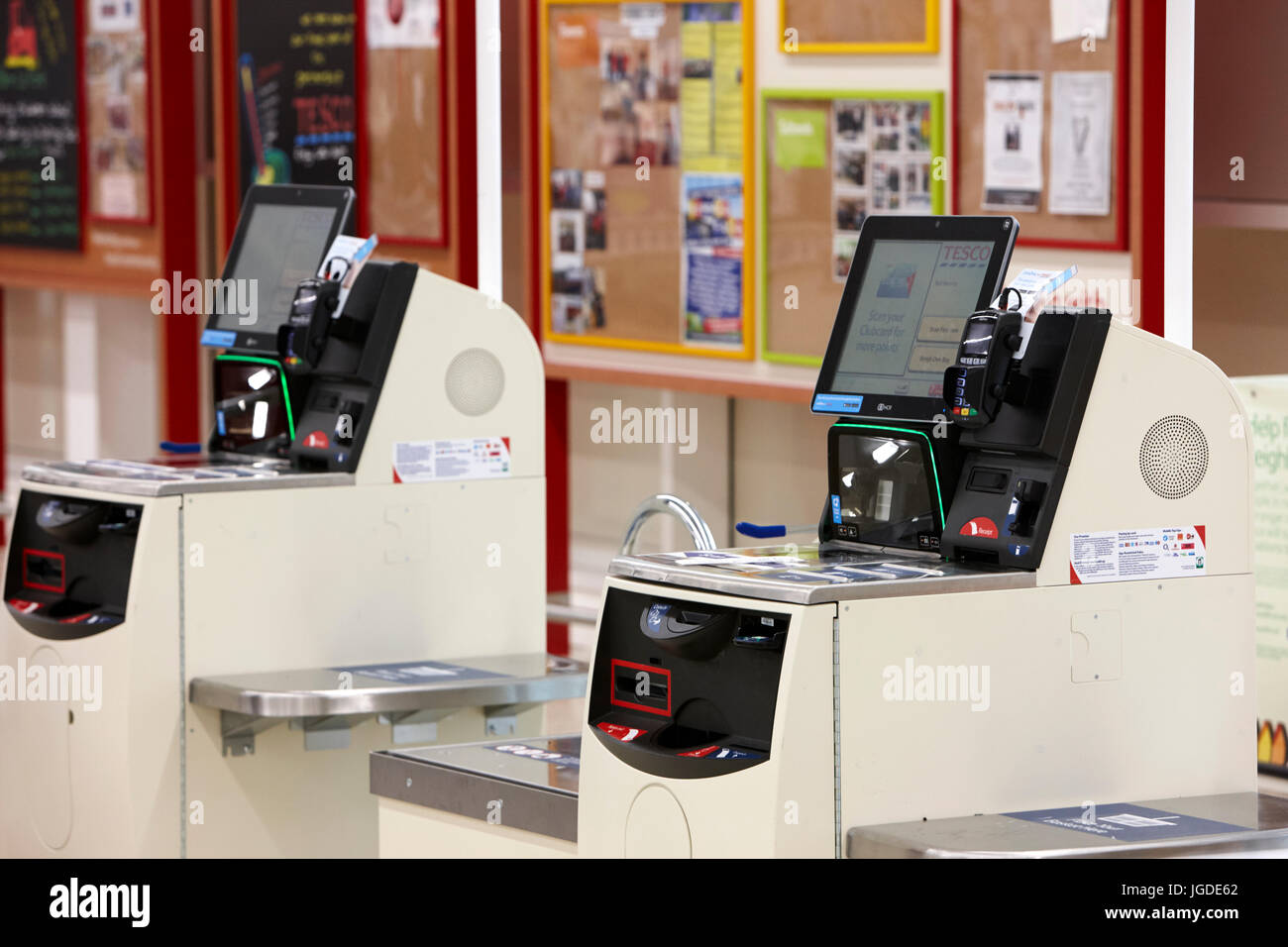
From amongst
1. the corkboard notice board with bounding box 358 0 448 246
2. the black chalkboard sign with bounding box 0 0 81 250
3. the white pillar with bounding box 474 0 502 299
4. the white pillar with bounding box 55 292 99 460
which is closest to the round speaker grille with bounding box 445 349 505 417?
the white pillar with bounding box 474 0 502 299

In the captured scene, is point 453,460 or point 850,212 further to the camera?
point 850,212

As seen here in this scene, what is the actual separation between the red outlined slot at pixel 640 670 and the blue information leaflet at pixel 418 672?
1.11 m

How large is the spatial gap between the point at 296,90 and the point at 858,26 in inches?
99.5

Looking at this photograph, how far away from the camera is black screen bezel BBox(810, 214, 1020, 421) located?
3070 millimetres

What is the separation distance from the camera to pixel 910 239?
3.24 meters

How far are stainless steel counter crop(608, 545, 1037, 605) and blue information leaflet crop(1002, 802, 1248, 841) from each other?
1.01 feet

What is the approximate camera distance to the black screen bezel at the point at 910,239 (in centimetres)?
307

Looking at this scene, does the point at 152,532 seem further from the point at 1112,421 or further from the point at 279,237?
the point at 1112,421

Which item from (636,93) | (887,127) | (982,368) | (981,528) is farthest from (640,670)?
(636,93)

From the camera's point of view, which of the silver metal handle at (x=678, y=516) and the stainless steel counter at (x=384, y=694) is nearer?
the silver metal handle at (x=678, y=516)

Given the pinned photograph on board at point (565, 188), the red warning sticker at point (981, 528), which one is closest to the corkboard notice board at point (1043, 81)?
the pinned photograph on board at point (565, 188)

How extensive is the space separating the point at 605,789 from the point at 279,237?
2.08 meters

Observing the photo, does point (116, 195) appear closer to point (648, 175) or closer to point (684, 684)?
point (648, 175)

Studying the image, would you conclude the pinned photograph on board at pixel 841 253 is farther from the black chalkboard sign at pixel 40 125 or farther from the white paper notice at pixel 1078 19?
the black chalkboard sign at pixel 40 125
